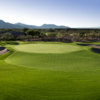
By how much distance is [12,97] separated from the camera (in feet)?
19.1

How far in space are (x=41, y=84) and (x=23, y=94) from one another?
1.30 m

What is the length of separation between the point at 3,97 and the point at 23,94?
92cm

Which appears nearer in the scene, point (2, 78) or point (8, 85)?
point (8, 85)

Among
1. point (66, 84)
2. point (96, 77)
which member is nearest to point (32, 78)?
point (66, 84)

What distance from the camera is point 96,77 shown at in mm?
8188

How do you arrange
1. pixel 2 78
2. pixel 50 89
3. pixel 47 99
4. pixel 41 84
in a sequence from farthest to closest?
pixel 2 78 → pixel 41 84 → pixel 50 89 → pixel 47 99

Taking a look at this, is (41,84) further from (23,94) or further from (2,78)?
(2,78)

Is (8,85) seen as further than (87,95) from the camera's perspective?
Yes

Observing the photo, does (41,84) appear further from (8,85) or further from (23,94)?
(8,85)

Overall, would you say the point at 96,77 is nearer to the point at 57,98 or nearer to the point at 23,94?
the point at 57,98

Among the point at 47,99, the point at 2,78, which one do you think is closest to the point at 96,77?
the point at 47,99

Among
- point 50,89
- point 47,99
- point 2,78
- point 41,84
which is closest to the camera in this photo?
point 47,99

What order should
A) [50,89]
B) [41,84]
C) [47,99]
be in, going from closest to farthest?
[47,99] → [50,89] → [41,84]

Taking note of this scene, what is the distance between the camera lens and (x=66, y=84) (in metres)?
7.13
